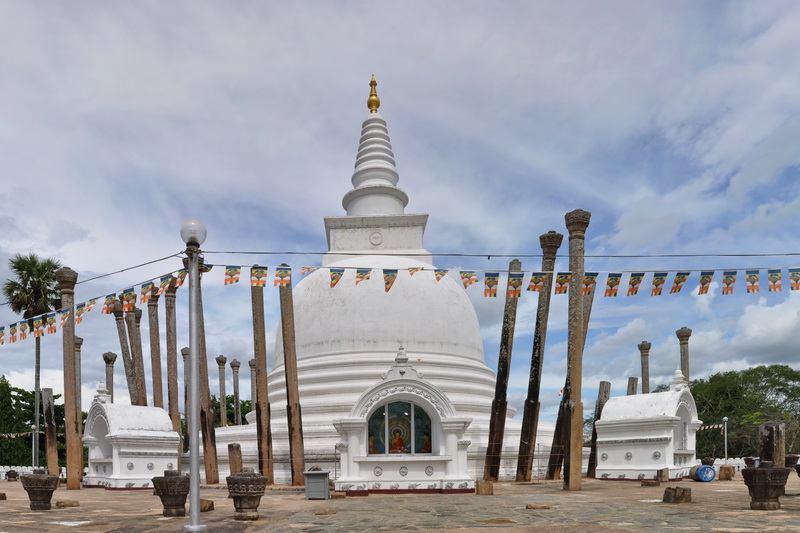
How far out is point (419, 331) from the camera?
31766 mm

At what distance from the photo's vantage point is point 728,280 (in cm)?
2042

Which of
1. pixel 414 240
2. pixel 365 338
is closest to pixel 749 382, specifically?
pixel 414 240

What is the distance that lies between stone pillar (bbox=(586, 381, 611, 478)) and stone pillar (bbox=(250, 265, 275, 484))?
12.9 m

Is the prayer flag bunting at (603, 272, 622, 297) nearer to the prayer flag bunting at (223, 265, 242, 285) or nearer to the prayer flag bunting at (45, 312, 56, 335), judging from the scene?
the prayer flag bunting at (223, 265, 242, 285)

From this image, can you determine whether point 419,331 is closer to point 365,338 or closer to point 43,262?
point 365,338

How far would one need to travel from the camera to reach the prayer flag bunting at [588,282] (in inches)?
840

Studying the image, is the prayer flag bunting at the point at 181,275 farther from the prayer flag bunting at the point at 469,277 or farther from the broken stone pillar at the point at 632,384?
the broken stone pillar at the point at 632,384

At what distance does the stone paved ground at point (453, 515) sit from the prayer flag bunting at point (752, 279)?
561cm

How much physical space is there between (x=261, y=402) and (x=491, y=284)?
8864 millimetres

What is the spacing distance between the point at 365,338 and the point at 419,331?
2438 mm

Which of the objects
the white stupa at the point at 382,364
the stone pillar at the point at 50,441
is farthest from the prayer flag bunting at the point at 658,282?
the stone pillar at the point at 50,441

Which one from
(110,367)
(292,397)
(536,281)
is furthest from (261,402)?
(110,367)

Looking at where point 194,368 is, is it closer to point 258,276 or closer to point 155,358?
point 258,276

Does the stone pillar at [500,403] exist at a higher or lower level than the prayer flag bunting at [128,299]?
lower
